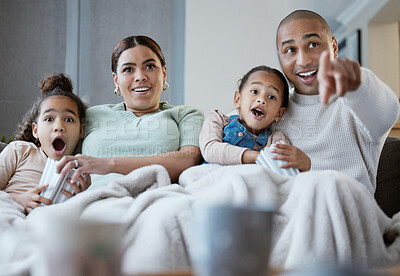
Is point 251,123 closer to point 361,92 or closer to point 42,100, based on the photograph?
point 361,92

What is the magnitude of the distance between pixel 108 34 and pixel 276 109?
244cm

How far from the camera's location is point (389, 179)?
1553 mm

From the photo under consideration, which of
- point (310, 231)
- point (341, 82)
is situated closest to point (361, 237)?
point (310, 231)

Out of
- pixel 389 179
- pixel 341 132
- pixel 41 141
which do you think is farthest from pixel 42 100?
pixel 389 179

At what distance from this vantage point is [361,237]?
0.91 metres

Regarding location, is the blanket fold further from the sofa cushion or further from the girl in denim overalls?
the sofa cushion

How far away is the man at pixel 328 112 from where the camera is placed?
1234mm

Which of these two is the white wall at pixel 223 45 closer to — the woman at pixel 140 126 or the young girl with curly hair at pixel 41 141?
the woman at pixel 140 126

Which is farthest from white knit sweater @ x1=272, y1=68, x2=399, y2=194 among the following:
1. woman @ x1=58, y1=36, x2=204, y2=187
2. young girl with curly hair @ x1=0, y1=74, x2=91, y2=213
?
young girl with curly hair @ x1=0, y1=74, x2=91, y2=213

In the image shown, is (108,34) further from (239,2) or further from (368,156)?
(368,156)

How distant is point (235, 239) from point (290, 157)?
3.06 feet

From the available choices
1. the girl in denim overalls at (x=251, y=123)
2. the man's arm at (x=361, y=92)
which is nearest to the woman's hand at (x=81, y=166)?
the girl in denim overalls at (x=251, y=123)

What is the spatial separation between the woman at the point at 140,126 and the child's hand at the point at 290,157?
0.33m

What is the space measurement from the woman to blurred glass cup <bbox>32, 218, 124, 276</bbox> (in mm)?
1038
